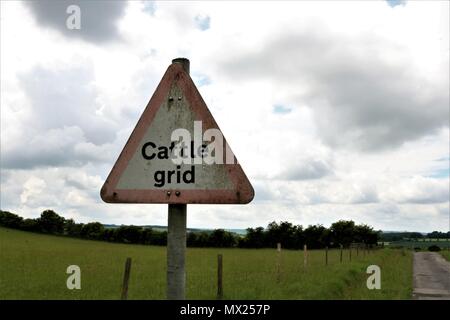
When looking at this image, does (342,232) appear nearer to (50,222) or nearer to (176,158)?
(50,222)

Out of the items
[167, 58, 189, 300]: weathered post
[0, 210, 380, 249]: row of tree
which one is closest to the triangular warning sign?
[167, 58, 189, 300]: weathered post

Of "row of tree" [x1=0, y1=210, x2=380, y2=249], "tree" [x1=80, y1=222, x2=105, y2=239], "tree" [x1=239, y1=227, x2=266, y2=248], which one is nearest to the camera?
"row of tree" [x1=0, y1=210, x2=380, y2=249]

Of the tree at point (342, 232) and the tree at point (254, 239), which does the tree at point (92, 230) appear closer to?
the tree at point (254, 239)

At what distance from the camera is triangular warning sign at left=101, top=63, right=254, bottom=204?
110 inches

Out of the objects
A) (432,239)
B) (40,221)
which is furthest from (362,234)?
(40,221)

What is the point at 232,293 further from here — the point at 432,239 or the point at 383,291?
the point at 432,239

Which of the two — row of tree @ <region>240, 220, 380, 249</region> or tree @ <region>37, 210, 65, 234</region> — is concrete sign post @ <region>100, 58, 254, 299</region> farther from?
tree @ <region>37, 210, 65, 234</region>

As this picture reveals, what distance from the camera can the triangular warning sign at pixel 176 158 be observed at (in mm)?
2783

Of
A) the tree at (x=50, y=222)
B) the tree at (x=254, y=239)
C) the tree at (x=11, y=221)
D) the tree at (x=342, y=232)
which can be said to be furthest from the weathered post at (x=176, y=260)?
the tree at (x=342, y=232)

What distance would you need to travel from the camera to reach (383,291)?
13.9 metres

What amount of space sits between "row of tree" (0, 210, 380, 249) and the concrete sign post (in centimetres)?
9364

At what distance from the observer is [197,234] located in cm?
10056
